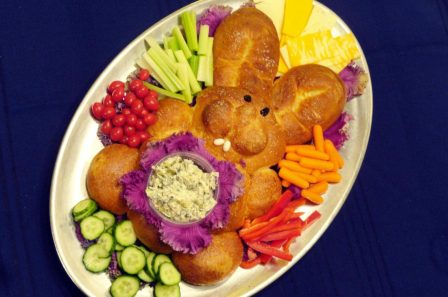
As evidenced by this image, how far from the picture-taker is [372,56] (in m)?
3.28

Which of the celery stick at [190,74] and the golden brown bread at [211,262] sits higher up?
the celery stick at [190,74]

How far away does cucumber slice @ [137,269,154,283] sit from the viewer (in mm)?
2492

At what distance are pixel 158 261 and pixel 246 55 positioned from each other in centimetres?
107

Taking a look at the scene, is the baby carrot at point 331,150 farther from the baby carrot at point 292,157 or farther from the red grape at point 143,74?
the red grape at point 143,74

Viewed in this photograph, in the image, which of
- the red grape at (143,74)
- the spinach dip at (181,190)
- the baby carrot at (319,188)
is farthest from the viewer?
the baby carrot at (319,188)

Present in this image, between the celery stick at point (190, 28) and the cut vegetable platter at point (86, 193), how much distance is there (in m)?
0.05

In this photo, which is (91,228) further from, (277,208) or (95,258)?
(277,208)

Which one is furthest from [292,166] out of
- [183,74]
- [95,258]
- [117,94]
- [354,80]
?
[95,258]

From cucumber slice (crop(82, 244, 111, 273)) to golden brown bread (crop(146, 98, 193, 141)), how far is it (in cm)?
55

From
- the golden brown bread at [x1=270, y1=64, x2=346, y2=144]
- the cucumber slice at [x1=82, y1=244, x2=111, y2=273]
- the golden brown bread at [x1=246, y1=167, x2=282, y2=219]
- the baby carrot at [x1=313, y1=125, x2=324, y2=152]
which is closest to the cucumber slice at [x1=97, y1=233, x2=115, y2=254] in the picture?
the cucumber slice at [x1=82, y1=244, x2=111, y2=273]

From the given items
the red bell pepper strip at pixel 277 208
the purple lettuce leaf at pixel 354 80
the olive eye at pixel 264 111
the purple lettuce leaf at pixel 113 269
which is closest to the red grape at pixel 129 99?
the olive eye at pixel 264 111

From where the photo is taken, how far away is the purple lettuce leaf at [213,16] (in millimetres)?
2797

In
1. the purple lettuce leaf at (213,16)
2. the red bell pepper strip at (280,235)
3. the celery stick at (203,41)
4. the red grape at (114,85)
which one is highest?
the purple lettuce leaf at (213,16)

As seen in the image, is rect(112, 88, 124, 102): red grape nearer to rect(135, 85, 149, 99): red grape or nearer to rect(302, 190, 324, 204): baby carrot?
rect(135, 85, 149, 99): red grape
